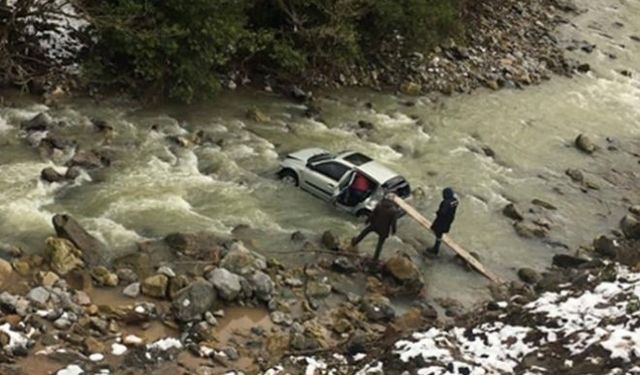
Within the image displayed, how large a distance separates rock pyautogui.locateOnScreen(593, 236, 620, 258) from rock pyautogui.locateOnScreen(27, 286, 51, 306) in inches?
513

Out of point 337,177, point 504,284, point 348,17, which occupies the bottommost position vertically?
point 504,284

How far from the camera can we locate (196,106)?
23.3m

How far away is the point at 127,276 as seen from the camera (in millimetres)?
14758

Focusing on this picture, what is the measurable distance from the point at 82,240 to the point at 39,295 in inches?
81.8

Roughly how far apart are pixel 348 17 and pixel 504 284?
36.6 ft

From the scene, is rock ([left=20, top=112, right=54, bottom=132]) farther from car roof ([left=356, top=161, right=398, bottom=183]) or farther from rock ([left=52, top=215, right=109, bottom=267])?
car roof ([left=356, top=161, right=398, bottom=183])

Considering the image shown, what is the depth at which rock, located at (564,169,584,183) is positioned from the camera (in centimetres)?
2311

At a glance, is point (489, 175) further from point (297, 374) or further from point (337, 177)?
point (297, 374)

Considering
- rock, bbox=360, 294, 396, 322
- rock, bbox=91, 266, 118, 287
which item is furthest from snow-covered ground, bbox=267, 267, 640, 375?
rock, bbox=91, 266, 118, 287

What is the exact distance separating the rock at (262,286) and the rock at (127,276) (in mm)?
2301

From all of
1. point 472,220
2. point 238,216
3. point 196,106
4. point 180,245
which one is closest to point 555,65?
point 472,220

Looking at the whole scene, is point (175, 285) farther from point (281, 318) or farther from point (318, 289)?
point (318, 289)

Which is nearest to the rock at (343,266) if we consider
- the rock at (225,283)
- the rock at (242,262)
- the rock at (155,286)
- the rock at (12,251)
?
the rock at (242,262)

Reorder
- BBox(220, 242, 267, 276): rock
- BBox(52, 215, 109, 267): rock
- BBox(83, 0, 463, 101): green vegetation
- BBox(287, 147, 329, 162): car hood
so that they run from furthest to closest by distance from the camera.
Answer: BBox(83, 0, 463, 101): green vegetation < BBox(287, 147, 329, 162): car hood < BBox(220, 242, 267, 276): rock < BBox(52, 215, 109, 267): rock
